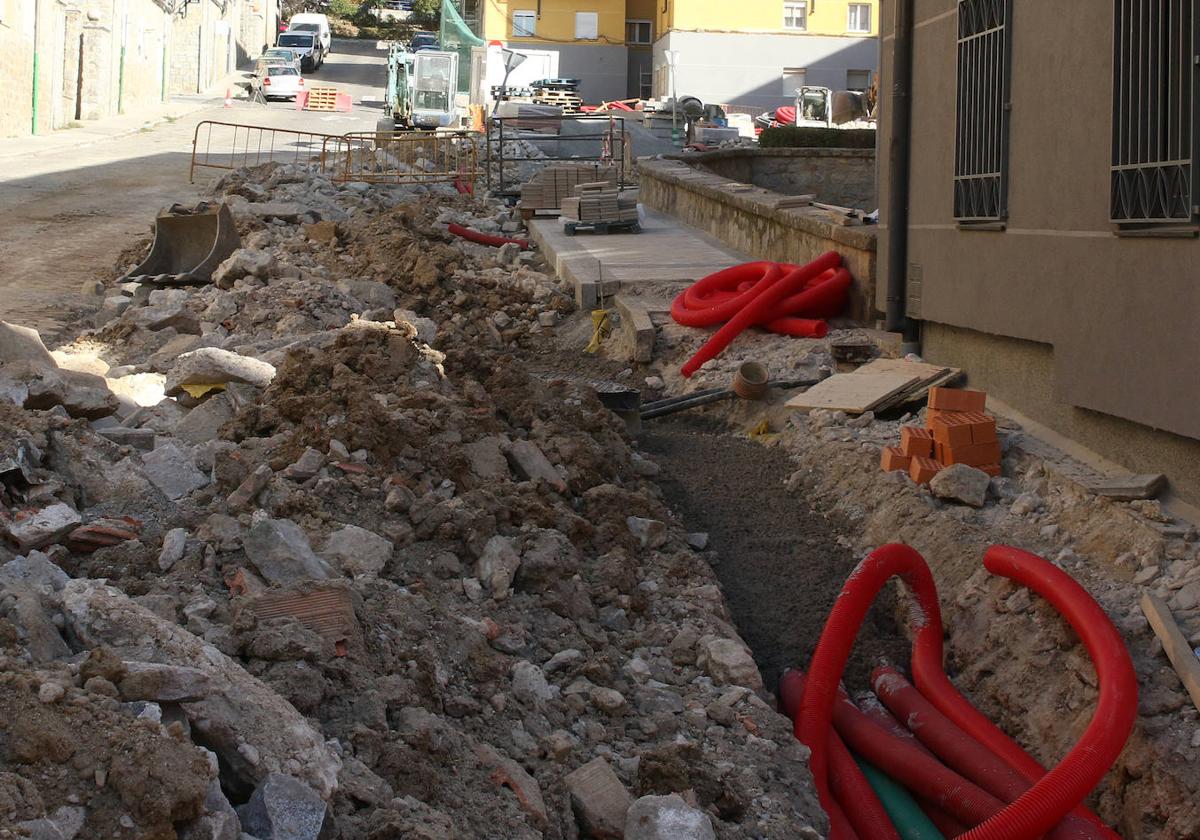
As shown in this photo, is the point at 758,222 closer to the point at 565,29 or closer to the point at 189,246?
the point at 189,246

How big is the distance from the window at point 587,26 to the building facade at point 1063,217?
42495 millimetres

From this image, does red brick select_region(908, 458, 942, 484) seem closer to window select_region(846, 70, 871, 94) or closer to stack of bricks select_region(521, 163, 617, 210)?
stack of bricks select_region(521, 163, 617, 210)

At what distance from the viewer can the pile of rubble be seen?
3.05 m

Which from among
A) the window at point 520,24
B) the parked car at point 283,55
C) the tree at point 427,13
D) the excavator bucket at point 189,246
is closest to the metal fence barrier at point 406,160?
the excavator bucket at point 189,246

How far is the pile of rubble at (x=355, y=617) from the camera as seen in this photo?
3.05 meters

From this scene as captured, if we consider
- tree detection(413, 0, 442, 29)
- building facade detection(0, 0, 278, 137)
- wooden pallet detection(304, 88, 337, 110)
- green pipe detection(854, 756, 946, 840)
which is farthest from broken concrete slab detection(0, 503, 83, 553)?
tree detection(413, 0, 442, 29)

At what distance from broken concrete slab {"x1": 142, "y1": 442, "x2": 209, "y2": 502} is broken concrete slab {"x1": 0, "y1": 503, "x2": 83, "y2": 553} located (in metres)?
0.73

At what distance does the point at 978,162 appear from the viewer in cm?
810

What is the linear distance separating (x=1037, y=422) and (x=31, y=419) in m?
5.43

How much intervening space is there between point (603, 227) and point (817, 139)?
9146mm

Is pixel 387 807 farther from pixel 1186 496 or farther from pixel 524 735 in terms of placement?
pixel 1186 496

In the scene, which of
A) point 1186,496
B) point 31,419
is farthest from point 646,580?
point 31,419

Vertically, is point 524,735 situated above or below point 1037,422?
below

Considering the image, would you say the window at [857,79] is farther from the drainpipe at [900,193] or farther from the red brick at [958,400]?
the red brick at [958,400]
